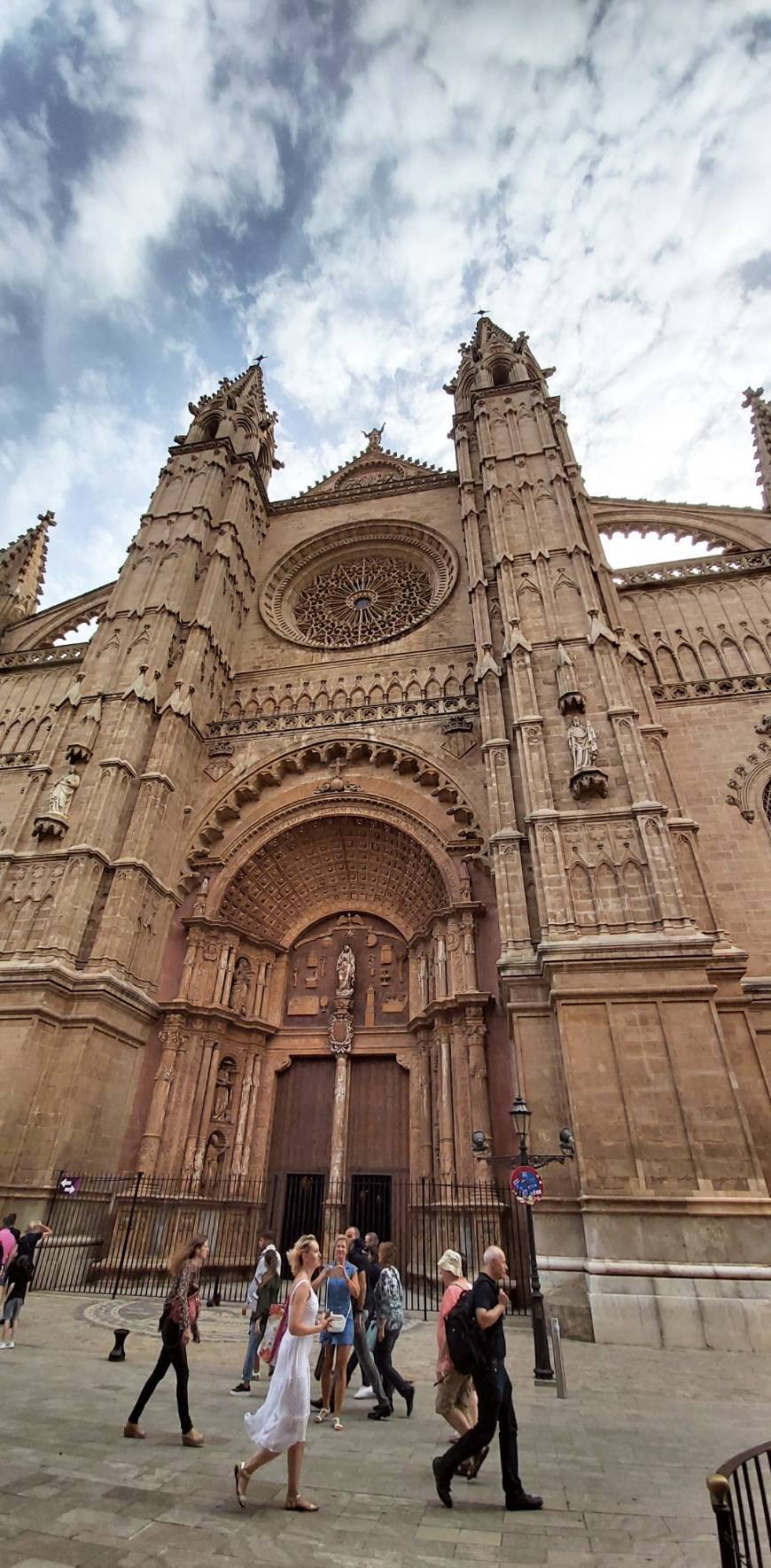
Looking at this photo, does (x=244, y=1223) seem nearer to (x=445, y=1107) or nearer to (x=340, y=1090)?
(x=340, y=1090)

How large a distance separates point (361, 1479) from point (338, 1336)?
1.39 meters

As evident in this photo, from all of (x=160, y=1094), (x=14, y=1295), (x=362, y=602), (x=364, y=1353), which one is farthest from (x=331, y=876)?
(x=364, y=1353)

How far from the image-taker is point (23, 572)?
1030 inches

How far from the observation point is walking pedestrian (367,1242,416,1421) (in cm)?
558

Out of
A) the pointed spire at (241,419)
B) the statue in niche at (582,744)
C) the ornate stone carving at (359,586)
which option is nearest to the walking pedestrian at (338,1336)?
the statue in niche at (582,744)

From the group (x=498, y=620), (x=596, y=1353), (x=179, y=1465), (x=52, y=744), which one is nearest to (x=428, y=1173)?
(x=596, y=1353)

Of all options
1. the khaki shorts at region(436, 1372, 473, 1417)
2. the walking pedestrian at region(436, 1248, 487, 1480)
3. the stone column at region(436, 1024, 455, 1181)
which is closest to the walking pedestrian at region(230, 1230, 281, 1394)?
the walking pedestrian at region(436, 1248, 487, 1480)

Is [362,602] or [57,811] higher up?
[362,602]

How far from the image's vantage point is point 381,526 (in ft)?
78.9

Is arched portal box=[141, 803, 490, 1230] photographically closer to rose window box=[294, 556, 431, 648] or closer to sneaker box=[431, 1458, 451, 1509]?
rose window box=[294, 556, 431, 648]

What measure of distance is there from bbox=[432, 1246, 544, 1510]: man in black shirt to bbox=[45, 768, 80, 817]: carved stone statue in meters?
13.9

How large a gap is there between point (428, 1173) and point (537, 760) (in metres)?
8.33

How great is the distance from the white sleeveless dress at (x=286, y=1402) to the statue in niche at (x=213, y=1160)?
A: 36.6ft

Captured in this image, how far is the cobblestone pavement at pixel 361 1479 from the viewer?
10.5 feet
